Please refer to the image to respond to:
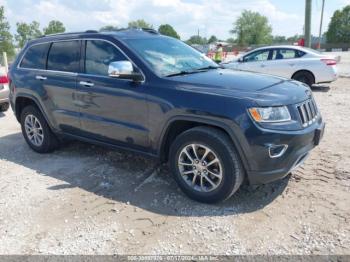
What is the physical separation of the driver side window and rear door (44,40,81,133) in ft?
26.7

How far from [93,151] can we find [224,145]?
2.89 metres

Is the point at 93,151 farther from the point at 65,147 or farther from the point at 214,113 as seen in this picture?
the point at 214,113

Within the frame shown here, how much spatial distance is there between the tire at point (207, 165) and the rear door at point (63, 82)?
1.81 metres

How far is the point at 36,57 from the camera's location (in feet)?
18.6

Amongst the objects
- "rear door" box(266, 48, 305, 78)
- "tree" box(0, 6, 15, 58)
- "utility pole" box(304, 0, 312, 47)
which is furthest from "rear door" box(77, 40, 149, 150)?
"tree" box(0, 6, 15, 58)

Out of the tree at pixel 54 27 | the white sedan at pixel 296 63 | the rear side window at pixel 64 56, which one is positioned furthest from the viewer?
the tree at pixel 54 27

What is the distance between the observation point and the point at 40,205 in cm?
413

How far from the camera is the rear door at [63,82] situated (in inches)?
197

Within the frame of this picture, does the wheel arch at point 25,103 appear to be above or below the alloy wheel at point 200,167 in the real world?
above

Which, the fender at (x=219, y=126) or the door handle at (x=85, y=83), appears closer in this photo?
the fender at (x=219, y=126)

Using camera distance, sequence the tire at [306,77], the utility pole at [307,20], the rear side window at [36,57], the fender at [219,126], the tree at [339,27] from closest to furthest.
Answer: the fender at [219,126] → the rear side window at [36,57] → the tire at [306,77] → the utility pole at [307,20] → the tree at [339,27]

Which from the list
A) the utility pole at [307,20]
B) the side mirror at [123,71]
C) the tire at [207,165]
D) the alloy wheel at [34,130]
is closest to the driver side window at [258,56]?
the utility pole at [307,20]

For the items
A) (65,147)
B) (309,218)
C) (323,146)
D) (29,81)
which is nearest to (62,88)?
(29,81)

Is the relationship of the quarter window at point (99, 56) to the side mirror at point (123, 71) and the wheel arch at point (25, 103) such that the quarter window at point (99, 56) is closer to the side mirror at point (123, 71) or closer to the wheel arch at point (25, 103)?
the side mirror at point (123, 71)
